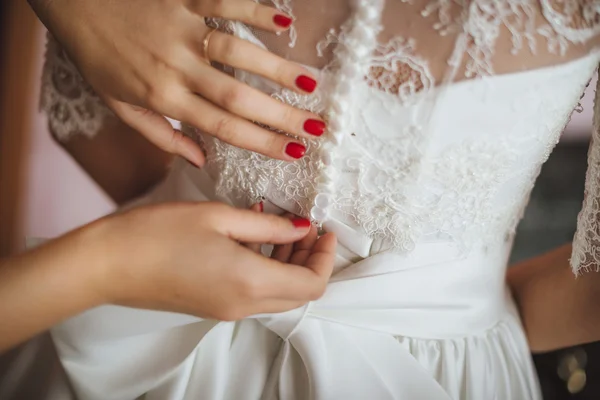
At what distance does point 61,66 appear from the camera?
86 centimetres

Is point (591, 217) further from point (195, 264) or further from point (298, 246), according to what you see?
point (195, 264)

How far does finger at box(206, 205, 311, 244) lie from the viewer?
501mm

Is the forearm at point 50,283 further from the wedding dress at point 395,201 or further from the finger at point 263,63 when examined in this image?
the finger at point 263,63

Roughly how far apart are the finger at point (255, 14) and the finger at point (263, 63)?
0.02 metres

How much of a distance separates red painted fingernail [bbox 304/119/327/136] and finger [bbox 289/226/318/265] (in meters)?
0.12

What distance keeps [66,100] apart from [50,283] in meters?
0.48

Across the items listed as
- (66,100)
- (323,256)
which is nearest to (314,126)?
(323,256)

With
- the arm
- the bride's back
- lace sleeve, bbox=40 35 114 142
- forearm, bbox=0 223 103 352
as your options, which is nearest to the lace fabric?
the bride's back

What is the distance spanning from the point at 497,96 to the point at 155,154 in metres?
0.66

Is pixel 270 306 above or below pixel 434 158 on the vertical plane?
below

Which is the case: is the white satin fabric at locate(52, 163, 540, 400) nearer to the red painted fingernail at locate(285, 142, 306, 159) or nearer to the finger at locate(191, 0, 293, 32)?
the red painted fingernail at locate(285, 142, 306, 159)

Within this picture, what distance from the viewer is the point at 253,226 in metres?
0.51

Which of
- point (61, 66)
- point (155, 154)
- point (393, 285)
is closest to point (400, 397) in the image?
point (393, 285)

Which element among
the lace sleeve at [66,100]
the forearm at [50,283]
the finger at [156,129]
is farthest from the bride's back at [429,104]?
the lace sleeve at [66,100]
